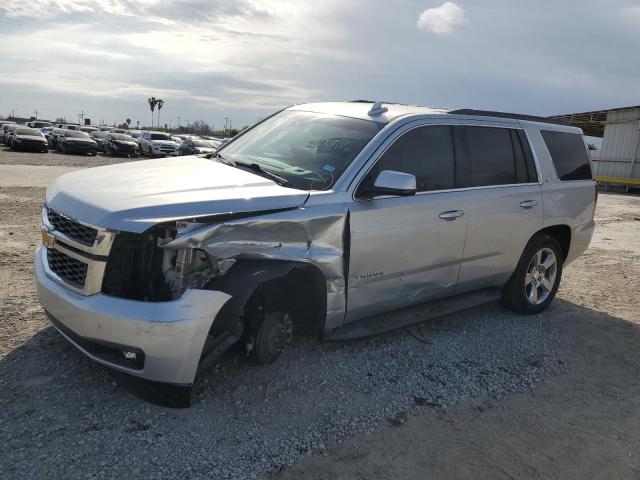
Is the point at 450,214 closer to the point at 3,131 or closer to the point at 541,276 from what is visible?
the point at 541,276

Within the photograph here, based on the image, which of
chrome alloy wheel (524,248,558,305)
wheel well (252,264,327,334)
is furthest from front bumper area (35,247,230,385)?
chrome alloy wheel (524,248,558,305)

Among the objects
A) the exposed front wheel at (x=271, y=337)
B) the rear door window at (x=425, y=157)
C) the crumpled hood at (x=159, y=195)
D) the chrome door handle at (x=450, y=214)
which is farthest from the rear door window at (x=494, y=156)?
the exposed front wheel at (x=271, y=337)

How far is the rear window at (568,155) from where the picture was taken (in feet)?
18.1

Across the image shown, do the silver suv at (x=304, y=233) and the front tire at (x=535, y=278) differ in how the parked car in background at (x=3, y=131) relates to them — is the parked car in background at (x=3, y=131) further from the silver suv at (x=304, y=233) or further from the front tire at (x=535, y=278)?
the front tire at (x=535, y=278)

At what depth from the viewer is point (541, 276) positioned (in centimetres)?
562

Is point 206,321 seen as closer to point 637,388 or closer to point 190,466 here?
point 190,466

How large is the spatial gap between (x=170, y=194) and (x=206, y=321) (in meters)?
0.78

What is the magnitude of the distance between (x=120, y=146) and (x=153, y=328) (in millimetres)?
32900

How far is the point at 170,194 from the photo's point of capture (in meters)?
3.17

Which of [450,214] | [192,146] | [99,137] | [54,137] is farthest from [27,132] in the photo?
[450,214]

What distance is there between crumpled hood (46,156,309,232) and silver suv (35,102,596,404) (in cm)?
1

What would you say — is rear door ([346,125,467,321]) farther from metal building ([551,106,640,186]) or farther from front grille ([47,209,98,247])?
metal building ([551,106,640,186])

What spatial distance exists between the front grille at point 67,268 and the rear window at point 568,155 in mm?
4494

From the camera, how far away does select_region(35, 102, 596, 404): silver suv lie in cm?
297
